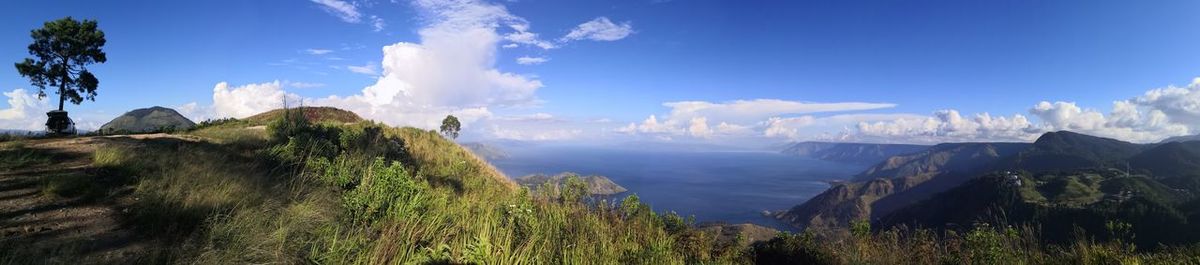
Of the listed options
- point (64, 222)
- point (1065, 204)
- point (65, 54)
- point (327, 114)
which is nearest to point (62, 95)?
point (65, 54)

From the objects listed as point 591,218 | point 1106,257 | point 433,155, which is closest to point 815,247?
point 1106,257

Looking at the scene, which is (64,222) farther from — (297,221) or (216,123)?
(216,123)

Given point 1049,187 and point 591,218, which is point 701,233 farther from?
point 1049,187

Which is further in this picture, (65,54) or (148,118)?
(148,118)

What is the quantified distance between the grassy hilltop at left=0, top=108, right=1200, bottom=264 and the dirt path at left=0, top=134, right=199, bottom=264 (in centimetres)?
2

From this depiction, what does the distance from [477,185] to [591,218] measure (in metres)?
7.71

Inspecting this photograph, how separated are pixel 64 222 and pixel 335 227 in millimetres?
3441

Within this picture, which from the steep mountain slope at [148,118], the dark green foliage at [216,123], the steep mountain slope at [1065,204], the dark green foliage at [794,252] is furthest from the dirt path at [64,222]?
the steep mountain slope at [1065,204]

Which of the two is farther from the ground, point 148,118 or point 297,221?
point 148,118

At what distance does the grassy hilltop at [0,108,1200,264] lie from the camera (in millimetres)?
5195

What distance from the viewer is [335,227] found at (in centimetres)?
593

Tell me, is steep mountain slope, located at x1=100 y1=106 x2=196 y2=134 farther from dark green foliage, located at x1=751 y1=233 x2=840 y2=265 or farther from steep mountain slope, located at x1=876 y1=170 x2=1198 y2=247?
steep mountain slope, located at x1=876 y1=170 x2=1198 y2=247

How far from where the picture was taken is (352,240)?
214 inches

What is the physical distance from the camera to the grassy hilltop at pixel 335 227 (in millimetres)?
5195
